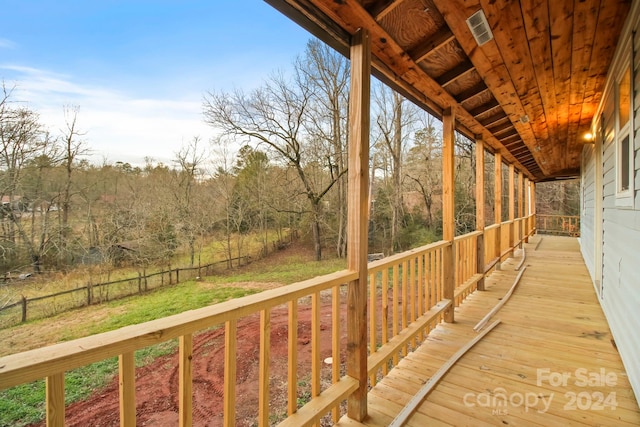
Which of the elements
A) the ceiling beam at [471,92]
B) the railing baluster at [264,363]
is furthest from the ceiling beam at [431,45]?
the railing baluster at [264,363]

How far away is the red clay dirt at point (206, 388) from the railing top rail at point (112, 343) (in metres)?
2.66

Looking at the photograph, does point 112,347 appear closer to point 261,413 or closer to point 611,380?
point 261,413

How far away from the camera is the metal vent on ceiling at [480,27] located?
172 cm

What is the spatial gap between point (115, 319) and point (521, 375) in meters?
8.79

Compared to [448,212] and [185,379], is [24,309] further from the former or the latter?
[448,212]

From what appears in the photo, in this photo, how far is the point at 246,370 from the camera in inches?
169

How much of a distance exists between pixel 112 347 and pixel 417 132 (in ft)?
44.3

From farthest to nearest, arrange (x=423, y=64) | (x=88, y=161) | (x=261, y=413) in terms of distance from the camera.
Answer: (x=88, y=161), (x=423, y=64), (x=261, y=413)

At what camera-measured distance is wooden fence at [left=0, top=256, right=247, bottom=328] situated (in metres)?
6.69

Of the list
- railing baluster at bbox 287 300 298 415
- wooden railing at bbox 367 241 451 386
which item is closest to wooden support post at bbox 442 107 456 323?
wooden railing at bbox 367 241 451 386

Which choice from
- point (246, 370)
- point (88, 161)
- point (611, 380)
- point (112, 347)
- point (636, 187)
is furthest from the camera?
point (88, 161)

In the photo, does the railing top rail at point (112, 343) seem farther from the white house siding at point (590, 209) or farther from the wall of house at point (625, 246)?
the white house siding at point (590, 209)

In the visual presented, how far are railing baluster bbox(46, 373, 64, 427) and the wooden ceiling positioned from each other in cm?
163

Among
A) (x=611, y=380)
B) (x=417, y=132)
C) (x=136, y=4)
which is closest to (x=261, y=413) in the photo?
(x=611, y=380)
